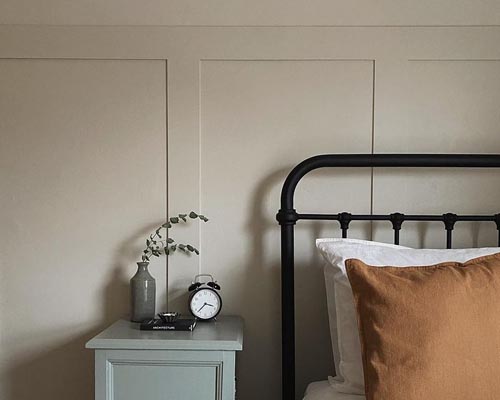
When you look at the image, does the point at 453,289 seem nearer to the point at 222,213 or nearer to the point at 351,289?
the point at 351,289

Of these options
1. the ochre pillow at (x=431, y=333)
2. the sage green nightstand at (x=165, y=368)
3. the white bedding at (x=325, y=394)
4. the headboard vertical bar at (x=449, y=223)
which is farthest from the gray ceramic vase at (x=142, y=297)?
the headboard vertical bar at (x=449, y=223)

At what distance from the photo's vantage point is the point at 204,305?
2.04 meters

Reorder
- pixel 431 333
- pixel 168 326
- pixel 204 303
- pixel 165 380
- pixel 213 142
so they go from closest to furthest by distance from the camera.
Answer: pixel 431 333 → pixel 165 380 → pixel 168 326 → pixel 204 303 → pixel 213 142

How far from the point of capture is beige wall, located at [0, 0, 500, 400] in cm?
215

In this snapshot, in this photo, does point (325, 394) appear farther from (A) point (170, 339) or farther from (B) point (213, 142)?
(B) point (213, 142)

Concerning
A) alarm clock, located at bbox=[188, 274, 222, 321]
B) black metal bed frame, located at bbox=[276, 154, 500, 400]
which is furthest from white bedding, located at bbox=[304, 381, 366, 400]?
alarm clock, located at bbox=[188, 274, 222, 321]

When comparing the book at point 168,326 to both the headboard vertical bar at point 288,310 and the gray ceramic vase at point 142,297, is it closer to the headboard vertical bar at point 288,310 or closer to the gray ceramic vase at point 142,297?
the gray ceramic vase at point 142,297

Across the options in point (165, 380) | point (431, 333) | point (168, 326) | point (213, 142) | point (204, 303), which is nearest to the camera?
point (431, 333)

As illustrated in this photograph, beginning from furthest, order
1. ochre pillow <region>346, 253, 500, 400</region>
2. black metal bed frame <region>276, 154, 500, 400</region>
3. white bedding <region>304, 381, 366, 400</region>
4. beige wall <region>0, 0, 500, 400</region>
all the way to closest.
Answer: beige wall <region>0, 0, 500, 400</region> → black metal bed frame <region>276, 154, 500, 400</region> → white bedding <region>304, 381, 366, 400</region> → ochre pillow <region>346, 253, 500, 400</region>

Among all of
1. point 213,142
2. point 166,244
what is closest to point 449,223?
point 213,142

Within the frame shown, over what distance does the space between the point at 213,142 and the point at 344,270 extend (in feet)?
2.26

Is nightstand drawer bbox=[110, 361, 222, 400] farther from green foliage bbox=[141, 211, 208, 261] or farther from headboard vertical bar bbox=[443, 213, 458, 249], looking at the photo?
headboard vertical bar bbox=[443, 213, 458, 249]

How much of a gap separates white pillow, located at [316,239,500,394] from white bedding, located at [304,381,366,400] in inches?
0.7

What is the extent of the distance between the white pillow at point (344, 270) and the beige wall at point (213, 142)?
25 centimetres
